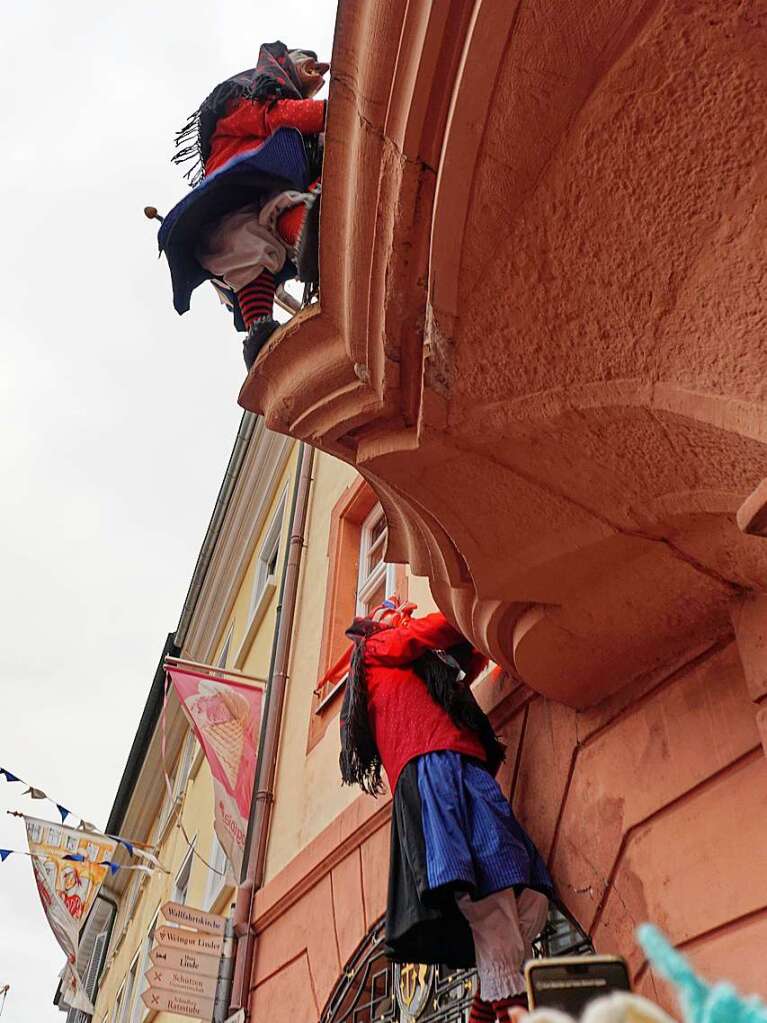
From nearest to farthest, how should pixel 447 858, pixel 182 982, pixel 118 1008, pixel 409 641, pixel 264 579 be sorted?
pixel 447 858, pixel 409 641, pixel 182 982, pixel 264 579, pixel 118 1008

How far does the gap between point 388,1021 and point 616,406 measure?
340 cm

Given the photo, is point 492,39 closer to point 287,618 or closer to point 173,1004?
point 173,1004

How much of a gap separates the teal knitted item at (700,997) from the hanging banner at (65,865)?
10.7 meters

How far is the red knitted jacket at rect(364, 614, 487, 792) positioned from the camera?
4.03 m

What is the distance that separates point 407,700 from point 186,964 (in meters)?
3.27

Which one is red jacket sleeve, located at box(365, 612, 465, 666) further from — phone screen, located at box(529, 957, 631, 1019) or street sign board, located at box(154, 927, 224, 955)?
street sign board, located at box(154, 927, 224, 955)

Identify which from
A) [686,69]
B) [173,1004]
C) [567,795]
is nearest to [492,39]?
[686,69]

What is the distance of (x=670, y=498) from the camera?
2963 mm

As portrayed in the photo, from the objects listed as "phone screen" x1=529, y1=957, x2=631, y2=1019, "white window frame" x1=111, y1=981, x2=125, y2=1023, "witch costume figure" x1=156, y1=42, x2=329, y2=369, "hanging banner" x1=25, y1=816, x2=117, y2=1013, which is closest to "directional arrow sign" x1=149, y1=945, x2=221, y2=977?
"witch costume figure" x1=156, y1=42, x2=329, y2=369

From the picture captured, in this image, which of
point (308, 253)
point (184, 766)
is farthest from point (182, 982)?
point (184, 766)

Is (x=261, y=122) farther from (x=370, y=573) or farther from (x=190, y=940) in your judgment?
(x=190, y=940)

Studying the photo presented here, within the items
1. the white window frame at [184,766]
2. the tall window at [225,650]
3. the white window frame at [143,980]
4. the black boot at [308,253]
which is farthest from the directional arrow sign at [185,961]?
the white window frame at [143,980]

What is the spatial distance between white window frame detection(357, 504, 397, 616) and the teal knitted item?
5.65 metres

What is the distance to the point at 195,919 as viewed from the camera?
259 inches
